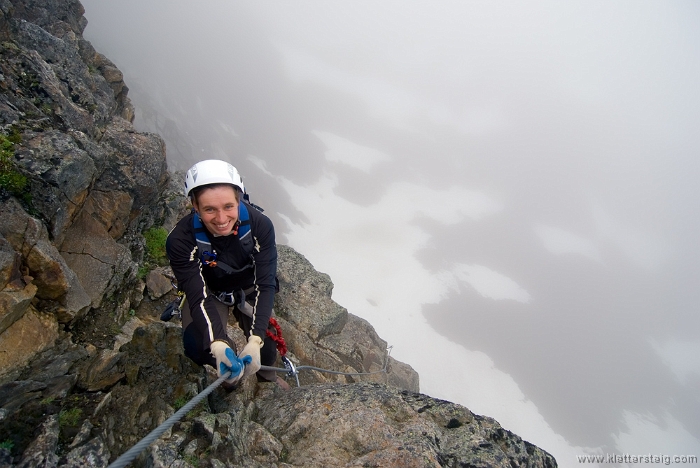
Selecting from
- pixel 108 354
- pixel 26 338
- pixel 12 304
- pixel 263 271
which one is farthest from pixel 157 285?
pixel 263 271

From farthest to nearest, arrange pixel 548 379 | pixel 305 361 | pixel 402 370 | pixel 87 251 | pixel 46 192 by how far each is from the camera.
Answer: pixel 548 379 → pixel 402 370 → pixel 305 361 → pixel 87 251 → pixel 46 192

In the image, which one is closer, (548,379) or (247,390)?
(247,390)

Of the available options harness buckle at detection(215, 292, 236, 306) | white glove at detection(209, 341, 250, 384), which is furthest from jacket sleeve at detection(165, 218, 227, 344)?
harness buckle at detection(215, 292, 236, 306)

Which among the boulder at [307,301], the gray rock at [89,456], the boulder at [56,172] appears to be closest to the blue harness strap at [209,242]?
the gray rock at [89,456]

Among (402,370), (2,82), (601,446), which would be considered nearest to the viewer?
(2,82)

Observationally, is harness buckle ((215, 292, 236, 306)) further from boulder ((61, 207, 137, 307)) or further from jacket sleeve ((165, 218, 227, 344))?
boulder ((61, 207, 137, 307))

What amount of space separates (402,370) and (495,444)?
47.7 feet

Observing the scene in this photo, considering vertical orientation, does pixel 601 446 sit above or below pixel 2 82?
above

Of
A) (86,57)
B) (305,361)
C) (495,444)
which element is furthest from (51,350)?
(86,57)

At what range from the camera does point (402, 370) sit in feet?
65.2

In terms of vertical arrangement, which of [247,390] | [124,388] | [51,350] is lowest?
[51,350]

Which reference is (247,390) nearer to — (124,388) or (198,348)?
(198,348)

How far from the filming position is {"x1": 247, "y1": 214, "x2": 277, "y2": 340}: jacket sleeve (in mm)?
6121

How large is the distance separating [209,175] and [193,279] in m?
1.82
